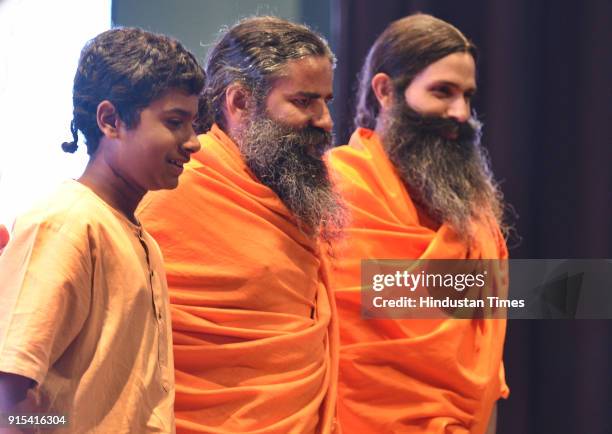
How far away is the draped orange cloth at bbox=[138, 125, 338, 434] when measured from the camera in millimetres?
2365

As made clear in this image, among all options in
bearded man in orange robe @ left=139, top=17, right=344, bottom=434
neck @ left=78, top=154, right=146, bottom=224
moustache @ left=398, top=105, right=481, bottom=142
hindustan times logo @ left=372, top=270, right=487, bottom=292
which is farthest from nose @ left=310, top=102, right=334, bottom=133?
neck @ left=78, top=154, right=146, bottom=224

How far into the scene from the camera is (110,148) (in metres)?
1.95

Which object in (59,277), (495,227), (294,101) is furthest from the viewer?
(495,227)

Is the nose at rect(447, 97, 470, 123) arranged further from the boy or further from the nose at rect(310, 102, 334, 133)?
the boy

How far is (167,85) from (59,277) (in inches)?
18.9

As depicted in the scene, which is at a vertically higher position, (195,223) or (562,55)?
(562,55)

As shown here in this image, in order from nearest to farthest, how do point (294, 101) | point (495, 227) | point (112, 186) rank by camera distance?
point (112, 186)
point (294, 101)
point (495, 227)

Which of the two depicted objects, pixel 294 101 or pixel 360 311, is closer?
pixel 294 101

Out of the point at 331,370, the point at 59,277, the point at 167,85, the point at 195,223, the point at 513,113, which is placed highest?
the point at 513,113

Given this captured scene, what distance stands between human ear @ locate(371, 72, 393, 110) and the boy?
137 cm

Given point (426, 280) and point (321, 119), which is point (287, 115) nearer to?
point (321, 119)

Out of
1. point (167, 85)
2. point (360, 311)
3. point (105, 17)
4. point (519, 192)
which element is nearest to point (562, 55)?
point (519, 192)

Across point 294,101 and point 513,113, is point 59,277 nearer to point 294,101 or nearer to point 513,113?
point 294,101

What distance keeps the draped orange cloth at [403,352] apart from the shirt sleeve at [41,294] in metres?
1.17
